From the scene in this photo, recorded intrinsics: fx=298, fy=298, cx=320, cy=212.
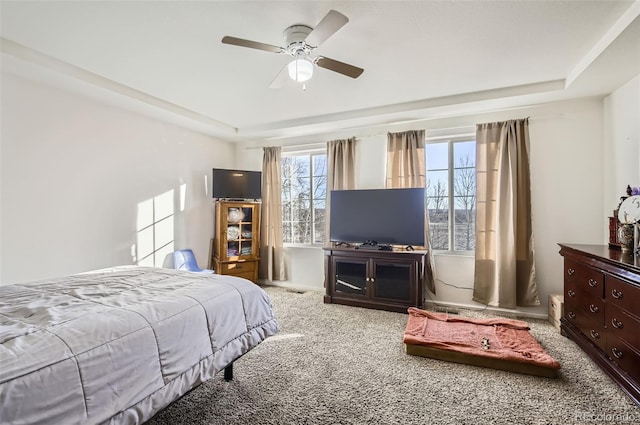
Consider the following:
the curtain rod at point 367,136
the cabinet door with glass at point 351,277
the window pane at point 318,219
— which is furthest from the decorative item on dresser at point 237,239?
the cabinet door with glass at point 351,277

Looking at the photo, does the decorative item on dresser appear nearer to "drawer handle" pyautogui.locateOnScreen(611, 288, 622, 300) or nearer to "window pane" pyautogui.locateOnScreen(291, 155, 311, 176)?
"window pane" pyautogui.locateOnScreen(291, 155, 311, 176)

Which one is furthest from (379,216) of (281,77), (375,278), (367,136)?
(281,77)

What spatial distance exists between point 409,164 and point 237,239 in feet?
9.33

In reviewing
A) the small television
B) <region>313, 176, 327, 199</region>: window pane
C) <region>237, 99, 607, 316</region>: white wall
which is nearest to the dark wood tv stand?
<region>237, 99, 607, 316</region>: white wall

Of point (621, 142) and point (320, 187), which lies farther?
point (320, 187)

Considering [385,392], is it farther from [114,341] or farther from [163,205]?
[163,205]

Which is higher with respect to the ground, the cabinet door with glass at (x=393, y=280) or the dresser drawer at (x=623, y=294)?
the dresser drawer at (x=623, y=294)

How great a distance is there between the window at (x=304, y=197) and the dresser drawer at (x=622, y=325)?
11.1 feet

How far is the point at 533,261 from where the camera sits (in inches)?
137

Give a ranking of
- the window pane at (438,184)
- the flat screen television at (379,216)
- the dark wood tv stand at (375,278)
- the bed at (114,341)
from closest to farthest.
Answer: the bed at (114,341) → the dark wood tv stand at (375,278) → the flat screen television at (379,216) → the window pane at (438,184)

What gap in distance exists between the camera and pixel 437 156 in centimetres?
Result: 404

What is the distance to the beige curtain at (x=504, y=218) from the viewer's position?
3.51m

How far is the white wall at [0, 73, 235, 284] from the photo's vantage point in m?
2.70

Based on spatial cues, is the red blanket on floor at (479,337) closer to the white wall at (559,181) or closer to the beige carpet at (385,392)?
the beige carpet at (385,392)
